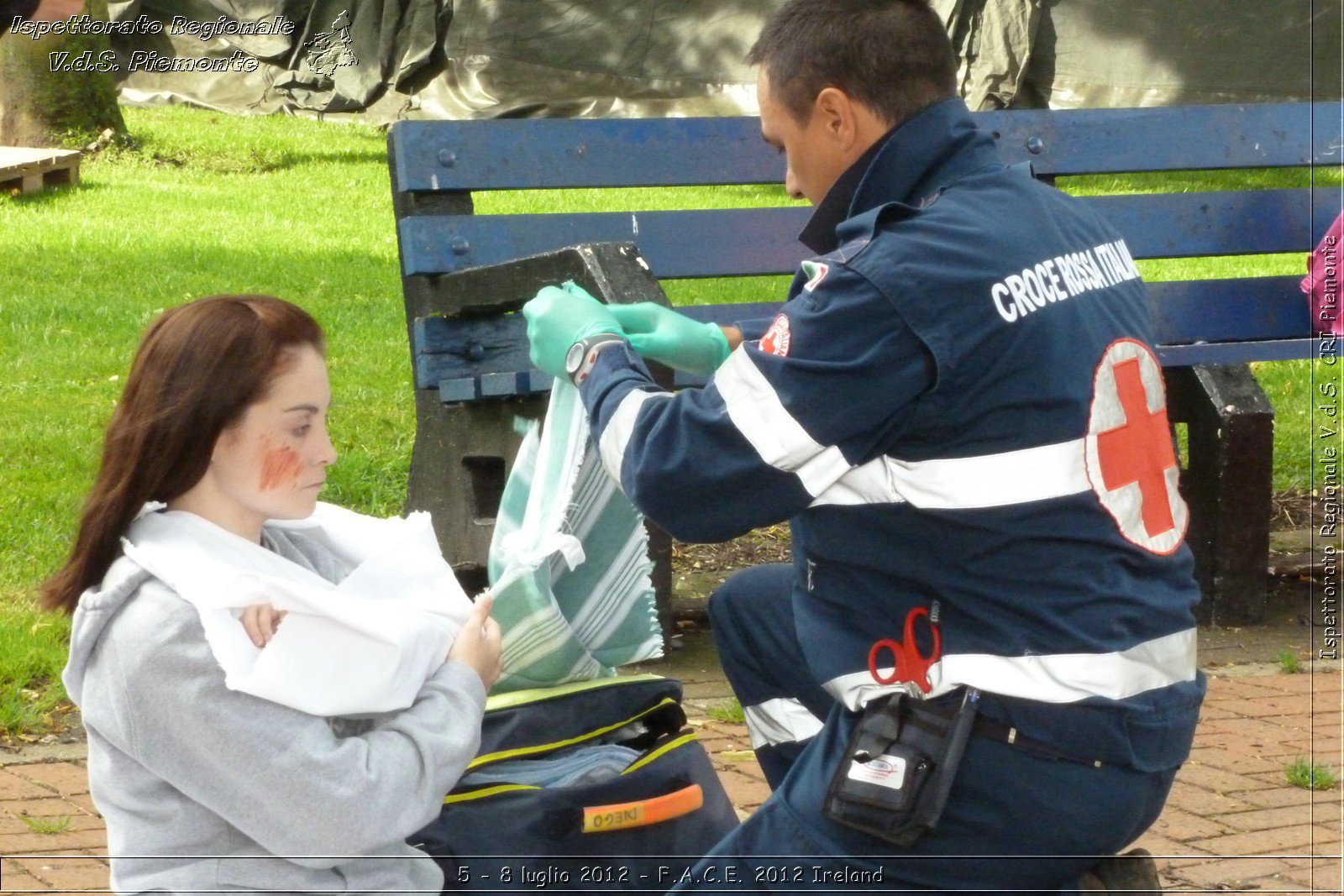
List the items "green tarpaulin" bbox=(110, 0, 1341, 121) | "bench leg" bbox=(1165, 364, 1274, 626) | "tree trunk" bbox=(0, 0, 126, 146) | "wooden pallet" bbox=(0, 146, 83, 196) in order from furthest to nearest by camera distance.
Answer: "green tarpaulin" bbox=(110, 0, 1341, 121), "tree trunk" bbox=(0, 0, 126, 146), "wooden pallet" bbox=(0, 146, 83, 196), "bench leg" bbox=(1165, 364, 1274, 626)

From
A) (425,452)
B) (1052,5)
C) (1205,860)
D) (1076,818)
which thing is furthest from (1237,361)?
(1052,5)

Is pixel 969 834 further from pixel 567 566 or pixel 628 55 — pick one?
pixel 628 55

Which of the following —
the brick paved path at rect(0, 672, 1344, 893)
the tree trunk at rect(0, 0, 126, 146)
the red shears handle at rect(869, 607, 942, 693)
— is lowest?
the brick paved path at rect(0, 672, 1344, 893)

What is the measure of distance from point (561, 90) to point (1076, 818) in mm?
12335

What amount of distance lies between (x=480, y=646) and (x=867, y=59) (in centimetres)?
104

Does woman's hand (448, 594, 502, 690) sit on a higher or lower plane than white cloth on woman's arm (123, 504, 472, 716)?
lower

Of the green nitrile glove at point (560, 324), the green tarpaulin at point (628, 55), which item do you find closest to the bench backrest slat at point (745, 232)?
the green nitrile glove at point (560, 324)

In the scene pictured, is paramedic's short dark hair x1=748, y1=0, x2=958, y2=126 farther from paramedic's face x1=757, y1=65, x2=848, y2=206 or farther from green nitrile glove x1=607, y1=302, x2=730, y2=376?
green nitrile glove x1=607, y1=302, x2=730, y2=376

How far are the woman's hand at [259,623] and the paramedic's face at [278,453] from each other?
0.23 metres

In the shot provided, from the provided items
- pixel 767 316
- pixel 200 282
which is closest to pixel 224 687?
pixel 767 316

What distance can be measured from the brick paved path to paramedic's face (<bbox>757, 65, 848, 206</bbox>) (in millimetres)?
1476

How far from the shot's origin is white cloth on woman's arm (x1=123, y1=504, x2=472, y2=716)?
1879mm

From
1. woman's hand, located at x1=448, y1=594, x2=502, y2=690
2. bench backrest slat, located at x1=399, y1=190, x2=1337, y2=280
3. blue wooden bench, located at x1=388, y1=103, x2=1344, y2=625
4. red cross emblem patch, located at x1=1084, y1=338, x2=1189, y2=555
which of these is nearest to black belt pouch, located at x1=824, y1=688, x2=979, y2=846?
red cross emblem patch, located at x1=1084, y1=338, x2=1189, y2=555

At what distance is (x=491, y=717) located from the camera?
7.65ft
